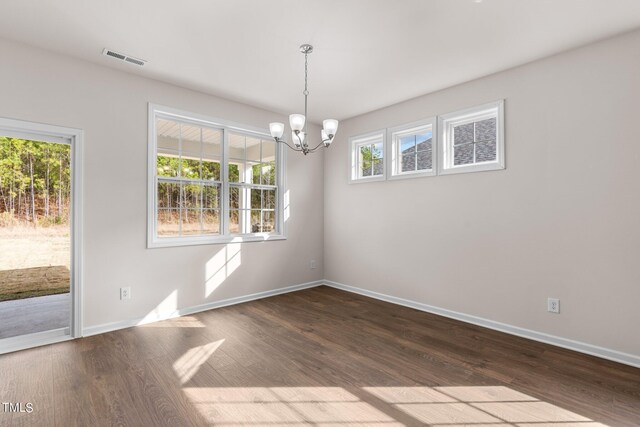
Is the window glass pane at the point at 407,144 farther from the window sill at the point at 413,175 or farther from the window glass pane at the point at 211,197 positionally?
the window glass pane at the point at 211,197

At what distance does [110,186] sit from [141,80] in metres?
1.26

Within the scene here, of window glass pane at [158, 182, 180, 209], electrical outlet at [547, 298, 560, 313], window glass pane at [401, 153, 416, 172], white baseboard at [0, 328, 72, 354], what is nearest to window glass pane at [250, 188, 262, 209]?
window glass pane at [158, 182, 180, 209]

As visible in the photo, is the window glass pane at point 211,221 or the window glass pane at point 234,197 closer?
the window glass pane at point 211,221

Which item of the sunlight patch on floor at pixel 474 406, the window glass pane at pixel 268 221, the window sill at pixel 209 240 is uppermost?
the window glass pane at pixel 268 221

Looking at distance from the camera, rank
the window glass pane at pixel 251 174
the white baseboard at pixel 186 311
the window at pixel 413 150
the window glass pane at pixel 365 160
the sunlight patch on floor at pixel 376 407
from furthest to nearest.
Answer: the window glass pane at pixel 365 160, the window glass pane at pixel 251 174, the window at pixel 413 150, the white baseboard at pixel 186 311, the sunlight patch on floor at pixel 376 407

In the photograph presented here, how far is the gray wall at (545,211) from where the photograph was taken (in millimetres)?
2729

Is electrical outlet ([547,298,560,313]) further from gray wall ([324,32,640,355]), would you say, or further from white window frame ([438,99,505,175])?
white window frame ([438,99,505,175])

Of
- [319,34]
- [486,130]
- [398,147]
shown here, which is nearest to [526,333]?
[486,130]

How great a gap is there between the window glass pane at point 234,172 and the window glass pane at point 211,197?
26 centimetres

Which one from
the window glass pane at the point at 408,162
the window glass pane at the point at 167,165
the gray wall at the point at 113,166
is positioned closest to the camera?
the gray wall at the point at 113,166

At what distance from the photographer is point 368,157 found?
4977mm

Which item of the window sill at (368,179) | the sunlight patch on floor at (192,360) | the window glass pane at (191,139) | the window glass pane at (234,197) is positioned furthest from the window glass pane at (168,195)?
the window sill at (368,179)

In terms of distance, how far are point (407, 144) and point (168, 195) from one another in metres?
3.25

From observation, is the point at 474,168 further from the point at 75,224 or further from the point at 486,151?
the point at 75,224
